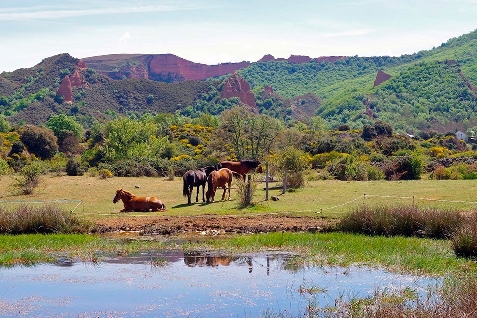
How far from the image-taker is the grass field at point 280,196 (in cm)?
2580

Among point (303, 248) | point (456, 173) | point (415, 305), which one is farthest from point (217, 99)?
point (415, 305)

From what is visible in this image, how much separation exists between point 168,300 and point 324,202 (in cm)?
1443

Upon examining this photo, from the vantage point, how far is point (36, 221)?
73.5 ft

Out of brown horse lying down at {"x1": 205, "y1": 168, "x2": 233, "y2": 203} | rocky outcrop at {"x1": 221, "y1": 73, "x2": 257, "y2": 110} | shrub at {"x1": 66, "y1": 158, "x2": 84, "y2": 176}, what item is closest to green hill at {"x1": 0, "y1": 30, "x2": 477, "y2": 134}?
rocky outcrop at {"x1": 221, "y1": 73, "x2": 257, "y2": 110}

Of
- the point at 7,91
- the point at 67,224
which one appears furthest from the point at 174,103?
the point at 67,224

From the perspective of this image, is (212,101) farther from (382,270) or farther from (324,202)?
(382,270)

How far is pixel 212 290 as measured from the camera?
14.8 metres

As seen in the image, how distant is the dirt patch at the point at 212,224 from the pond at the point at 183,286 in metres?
4.40

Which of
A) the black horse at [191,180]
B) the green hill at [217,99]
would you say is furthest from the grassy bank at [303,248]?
the green hill at [217,99]

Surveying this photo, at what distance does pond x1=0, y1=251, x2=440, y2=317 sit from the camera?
13.2m

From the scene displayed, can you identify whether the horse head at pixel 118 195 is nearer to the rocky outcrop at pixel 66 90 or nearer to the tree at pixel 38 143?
the tree at pixel 38 143

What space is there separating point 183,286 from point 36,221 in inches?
355

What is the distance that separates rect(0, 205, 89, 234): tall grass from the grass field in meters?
2.16

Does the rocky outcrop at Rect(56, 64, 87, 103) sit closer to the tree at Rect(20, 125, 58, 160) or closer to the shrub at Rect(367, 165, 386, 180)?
the tree at Rect(20, 125, 58, 160)
